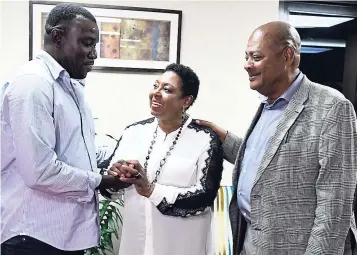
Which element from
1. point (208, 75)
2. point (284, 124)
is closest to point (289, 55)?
point (284, 124)

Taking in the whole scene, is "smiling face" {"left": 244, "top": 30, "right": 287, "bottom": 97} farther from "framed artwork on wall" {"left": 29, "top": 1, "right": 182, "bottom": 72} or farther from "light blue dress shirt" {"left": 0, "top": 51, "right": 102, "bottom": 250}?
"framed artwork on wall" {"left": 29, "top": 1, "right": 182, "bottom": 72}

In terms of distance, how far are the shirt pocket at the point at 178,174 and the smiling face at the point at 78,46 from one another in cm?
57

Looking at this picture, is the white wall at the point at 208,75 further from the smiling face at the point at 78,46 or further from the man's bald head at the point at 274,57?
the man's bald head at the point at 274,57

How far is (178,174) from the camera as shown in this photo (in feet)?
6.02

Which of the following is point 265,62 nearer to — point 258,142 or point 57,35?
point 258,142

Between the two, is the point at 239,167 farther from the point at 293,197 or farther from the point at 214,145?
the point at 293,197

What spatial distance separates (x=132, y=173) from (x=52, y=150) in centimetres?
40

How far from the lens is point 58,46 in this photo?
154 cm

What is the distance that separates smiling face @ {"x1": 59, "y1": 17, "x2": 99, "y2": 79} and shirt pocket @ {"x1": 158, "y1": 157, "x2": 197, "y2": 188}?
0.57 m

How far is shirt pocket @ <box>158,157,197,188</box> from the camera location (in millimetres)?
1836

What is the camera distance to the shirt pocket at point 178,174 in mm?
1836

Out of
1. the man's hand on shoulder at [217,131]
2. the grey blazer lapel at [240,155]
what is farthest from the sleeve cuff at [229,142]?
the grey blazer lapel at [240,155]

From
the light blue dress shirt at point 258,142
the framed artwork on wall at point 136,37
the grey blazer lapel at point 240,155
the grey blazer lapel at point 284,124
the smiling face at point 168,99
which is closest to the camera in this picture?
the grey blazer lapel at point 284,124

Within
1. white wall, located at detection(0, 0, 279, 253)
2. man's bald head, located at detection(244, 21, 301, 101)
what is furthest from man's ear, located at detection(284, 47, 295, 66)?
white wall, located at detection(0, 0, 279, 253)
